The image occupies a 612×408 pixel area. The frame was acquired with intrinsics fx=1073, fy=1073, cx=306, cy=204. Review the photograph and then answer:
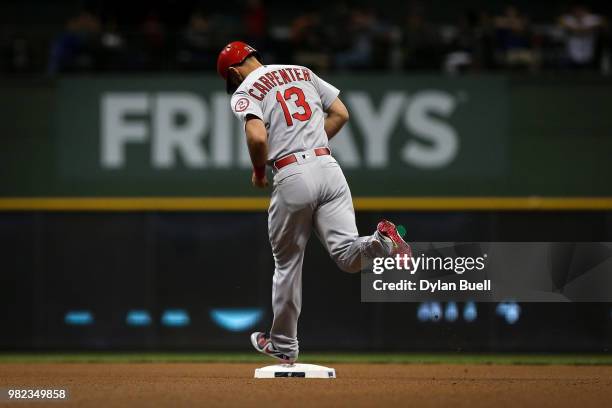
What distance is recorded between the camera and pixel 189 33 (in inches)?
508

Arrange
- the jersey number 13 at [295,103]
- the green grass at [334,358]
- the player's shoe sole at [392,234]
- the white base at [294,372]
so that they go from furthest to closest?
the green grass at [334,358]
the white base at [294,372]
the jersey number 13 at [295,103]
the player's shoe sole at [392,234]

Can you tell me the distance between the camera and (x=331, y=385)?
689 cm

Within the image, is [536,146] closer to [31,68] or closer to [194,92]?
[194,92]

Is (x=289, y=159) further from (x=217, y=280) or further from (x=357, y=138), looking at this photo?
(x=357, y=138)

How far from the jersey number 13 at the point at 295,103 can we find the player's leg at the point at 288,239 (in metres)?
0.34

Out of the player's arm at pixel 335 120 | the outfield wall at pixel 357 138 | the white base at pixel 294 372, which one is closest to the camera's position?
the white base at pixel 294 372

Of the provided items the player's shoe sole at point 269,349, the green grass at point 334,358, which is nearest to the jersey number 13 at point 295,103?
the player's shoe sole at point 269,349

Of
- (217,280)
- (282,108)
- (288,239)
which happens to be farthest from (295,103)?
(217,280)

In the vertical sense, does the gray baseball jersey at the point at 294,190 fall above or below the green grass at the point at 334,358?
above

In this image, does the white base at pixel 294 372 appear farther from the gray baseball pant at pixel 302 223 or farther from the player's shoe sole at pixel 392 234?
the player's shoe sole at pixel 392 234

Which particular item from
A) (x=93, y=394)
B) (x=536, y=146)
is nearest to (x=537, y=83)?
(x=536, y=146)

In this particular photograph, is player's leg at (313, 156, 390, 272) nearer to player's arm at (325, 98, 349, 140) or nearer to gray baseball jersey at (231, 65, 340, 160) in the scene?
gray baseball jersey at (231, 65, 340, 160)

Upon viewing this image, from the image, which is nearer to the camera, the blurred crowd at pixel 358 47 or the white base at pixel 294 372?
the white base at pixel 294 372

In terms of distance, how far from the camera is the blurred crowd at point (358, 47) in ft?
42.3
